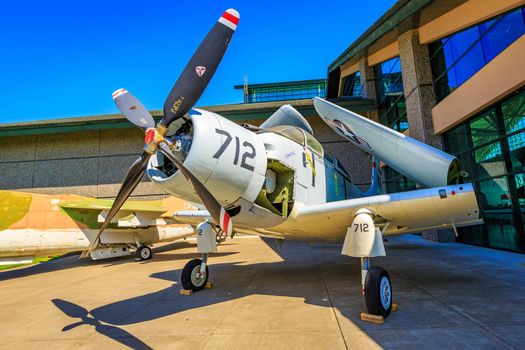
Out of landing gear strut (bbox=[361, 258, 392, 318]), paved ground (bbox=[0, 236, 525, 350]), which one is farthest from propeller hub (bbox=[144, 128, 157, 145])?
landing gear strut (bbox=[361, 258, 392, 318])

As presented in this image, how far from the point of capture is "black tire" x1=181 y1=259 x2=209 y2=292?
5789mm

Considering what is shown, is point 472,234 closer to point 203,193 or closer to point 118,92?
point 203,193

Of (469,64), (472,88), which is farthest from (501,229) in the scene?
(469,64)

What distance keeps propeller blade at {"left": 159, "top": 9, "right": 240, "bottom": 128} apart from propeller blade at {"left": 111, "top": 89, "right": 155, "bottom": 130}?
0.26m

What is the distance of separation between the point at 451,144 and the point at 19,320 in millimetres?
13758

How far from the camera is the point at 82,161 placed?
71.7 feet

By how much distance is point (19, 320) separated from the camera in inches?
183

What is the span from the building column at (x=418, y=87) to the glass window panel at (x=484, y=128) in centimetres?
182

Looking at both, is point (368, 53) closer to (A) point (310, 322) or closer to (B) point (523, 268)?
(B) point (523, 268)

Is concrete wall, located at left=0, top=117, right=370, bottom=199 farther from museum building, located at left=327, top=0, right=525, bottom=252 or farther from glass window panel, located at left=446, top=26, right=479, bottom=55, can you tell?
glass window panel, located at left=446, top=26, right=479, bottom=55

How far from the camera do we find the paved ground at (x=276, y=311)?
3318 millimetres

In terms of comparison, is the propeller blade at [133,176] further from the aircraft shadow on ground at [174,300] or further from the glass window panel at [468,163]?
the glass window panel at [468,163]

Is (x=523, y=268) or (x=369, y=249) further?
(x=523, y=268)

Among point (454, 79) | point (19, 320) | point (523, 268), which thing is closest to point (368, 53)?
point (454, 79)
